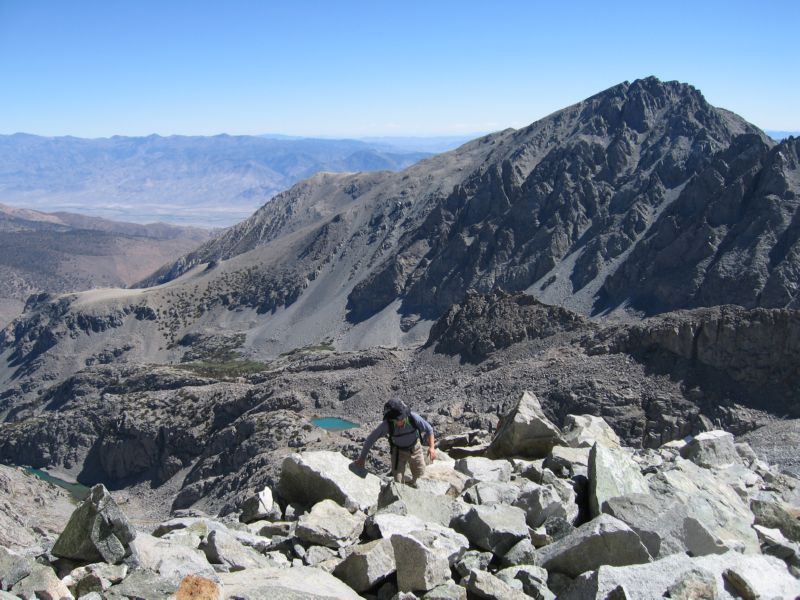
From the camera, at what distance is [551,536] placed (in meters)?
15.0

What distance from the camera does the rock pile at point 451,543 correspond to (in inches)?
482

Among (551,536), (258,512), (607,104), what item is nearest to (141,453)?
(258,512)

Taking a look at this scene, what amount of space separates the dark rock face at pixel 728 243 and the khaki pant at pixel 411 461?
376 ft

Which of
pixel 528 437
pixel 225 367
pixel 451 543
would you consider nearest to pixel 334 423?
pixel 225 367

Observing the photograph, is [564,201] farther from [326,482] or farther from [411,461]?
[326,482]

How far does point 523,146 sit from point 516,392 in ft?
392

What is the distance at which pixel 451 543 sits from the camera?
46.0ft

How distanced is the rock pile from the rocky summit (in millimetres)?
61

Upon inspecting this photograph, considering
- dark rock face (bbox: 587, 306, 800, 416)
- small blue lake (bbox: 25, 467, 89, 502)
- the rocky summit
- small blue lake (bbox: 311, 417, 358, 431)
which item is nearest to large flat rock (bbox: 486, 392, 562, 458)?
the rocky summit

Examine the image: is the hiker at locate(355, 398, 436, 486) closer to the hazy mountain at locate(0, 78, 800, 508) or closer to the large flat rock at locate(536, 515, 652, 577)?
the large flat rock at locate(536, 515, 652, 577)

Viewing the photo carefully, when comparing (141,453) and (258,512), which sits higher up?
(258,512)

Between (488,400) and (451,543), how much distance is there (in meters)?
A: 74.2

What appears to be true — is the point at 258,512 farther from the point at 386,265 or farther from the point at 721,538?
the point at 386,265

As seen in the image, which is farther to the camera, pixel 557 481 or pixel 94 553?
pixel 557 481
